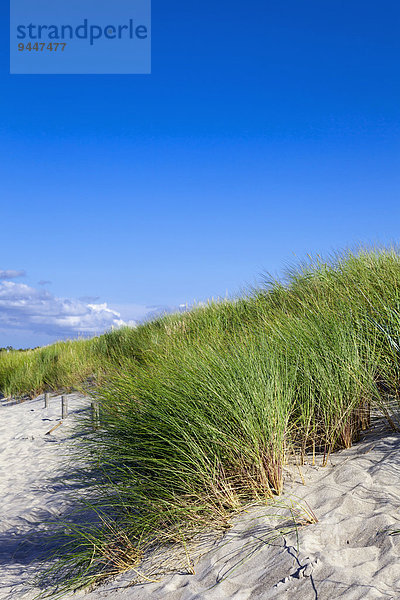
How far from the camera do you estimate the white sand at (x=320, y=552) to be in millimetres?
2268

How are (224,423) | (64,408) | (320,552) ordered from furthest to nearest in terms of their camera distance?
(64,408) → (224,423) → (320,552)

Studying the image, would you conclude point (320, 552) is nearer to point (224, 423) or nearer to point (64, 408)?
point (224, 423)

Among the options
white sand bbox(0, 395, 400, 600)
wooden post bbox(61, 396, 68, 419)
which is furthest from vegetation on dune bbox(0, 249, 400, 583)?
wooden post bbox(61, 396, 68, 419)

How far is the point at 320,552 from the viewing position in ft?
8.02

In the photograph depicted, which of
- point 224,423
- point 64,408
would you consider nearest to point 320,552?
point 224,423

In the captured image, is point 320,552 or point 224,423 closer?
point 320,552

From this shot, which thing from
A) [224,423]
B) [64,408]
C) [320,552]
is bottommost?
[320,552]

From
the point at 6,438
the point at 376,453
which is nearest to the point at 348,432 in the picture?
the point at 376,453

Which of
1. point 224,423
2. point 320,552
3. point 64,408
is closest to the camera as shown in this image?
point 320,552

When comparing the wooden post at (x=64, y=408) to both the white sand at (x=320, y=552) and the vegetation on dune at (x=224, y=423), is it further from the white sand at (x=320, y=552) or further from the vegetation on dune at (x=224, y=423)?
the white sand at (x=320, y=552)

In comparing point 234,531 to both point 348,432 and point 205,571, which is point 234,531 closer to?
point 205,571

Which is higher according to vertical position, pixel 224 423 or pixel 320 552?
pixel 224 423

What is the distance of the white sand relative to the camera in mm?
2268

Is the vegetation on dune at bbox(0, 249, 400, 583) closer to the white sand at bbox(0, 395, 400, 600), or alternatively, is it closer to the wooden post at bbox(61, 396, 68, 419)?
the white sand at bbox(0, 395, 400, 600)
